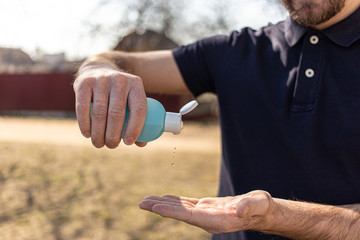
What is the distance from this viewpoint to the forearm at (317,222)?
136cm

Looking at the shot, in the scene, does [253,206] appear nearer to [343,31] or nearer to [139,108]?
[139,108]

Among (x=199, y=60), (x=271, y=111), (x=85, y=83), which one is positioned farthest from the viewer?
(x=199, y=60)

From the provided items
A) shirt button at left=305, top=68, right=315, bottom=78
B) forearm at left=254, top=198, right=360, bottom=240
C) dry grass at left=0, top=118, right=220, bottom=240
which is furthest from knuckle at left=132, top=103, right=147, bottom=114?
dry grass at left=0, top=118, right=220, bottom=240

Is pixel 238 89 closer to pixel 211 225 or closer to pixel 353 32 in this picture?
pixel 353 32

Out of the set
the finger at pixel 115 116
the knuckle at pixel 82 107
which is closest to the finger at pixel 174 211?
the finger at pixel 115 116

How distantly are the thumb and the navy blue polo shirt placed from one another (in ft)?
1.84

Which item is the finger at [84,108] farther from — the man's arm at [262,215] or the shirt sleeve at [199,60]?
the shirt sleeve at [199,60]

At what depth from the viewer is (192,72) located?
211cm

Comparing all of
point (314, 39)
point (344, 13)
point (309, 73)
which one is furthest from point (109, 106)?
point (344, 13)

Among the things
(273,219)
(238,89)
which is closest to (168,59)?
(238,89)

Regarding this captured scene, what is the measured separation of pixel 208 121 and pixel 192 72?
13269 millimetres

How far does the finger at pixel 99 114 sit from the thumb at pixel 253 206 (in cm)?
54

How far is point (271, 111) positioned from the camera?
5.92 feet

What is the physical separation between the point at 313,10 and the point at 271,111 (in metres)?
0.52
